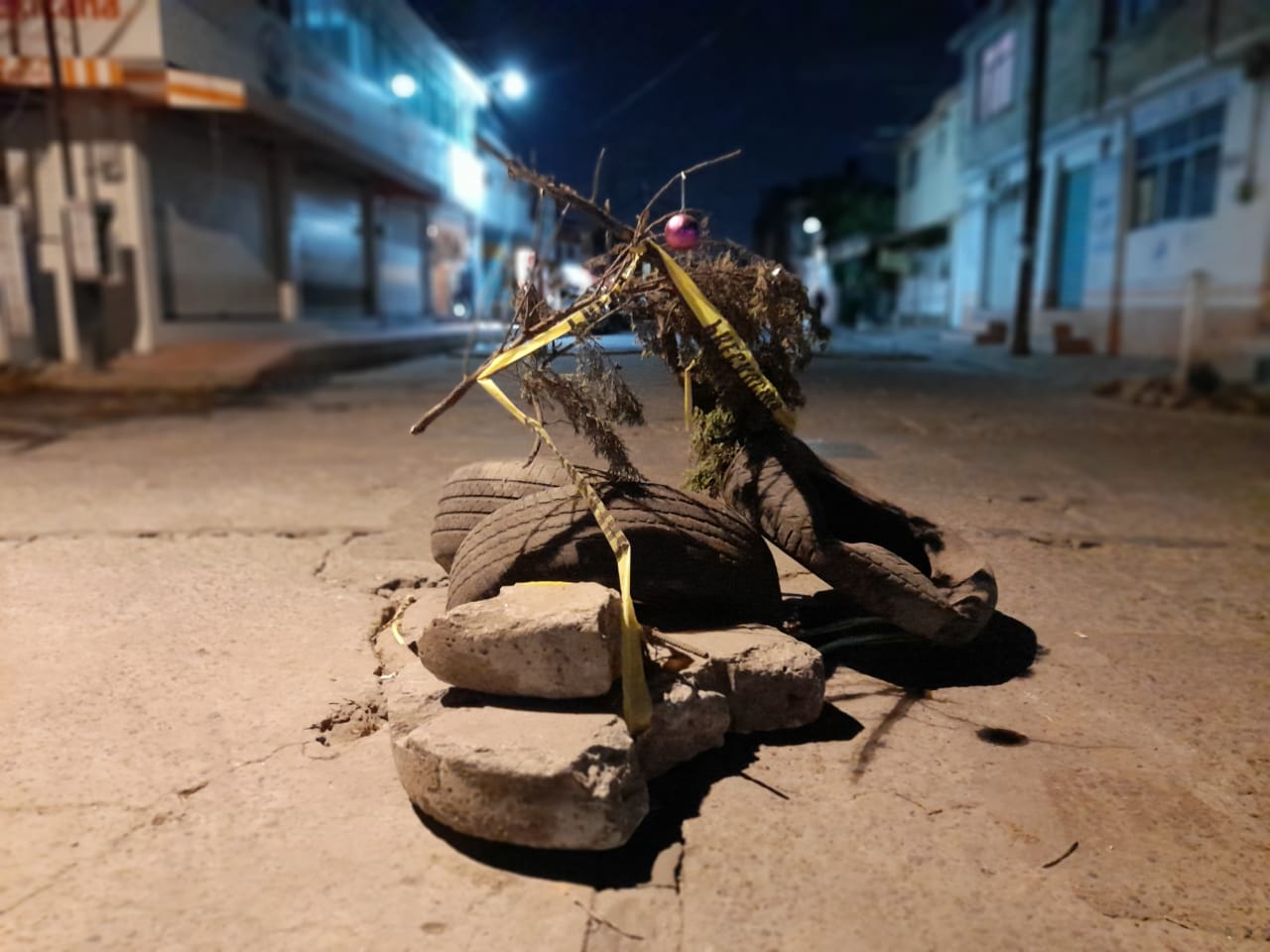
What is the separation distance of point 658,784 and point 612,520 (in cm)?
77

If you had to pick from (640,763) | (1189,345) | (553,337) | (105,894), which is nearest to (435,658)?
(640,763)

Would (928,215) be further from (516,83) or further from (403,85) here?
(516,83)

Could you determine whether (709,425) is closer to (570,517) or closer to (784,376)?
(784,376)

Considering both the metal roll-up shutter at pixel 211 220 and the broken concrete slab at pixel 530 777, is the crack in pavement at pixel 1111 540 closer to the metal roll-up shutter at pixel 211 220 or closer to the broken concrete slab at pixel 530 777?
the broken concrete slab at pixel 530 777

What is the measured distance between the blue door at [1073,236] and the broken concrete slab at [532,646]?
20767mm

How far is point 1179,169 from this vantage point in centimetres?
1622

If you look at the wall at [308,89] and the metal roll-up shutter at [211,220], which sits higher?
the wall at [308,89]

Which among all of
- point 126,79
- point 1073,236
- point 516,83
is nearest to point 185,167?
point 126,79

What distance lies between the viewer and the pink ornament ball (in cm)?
315

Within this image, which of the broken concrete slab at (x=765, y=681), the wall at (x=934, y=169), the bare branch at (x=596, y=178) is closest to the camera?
the broken concrete slab at (x=765, y=681)

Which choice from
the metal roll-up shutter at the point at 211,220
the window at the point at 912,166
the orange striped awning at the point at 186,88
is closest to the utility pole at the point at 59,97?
the orange striped awning at the point at 186,88

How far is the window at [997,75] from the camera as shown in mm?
24438

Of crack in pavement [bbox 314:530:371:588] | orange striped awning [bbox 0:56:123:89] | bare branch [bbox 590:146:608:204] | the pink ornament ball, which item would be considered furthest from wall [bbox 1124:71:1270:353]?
orange striped awning [bbox 0:56:123:89]

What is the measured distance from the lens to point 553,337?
292 centimetres
